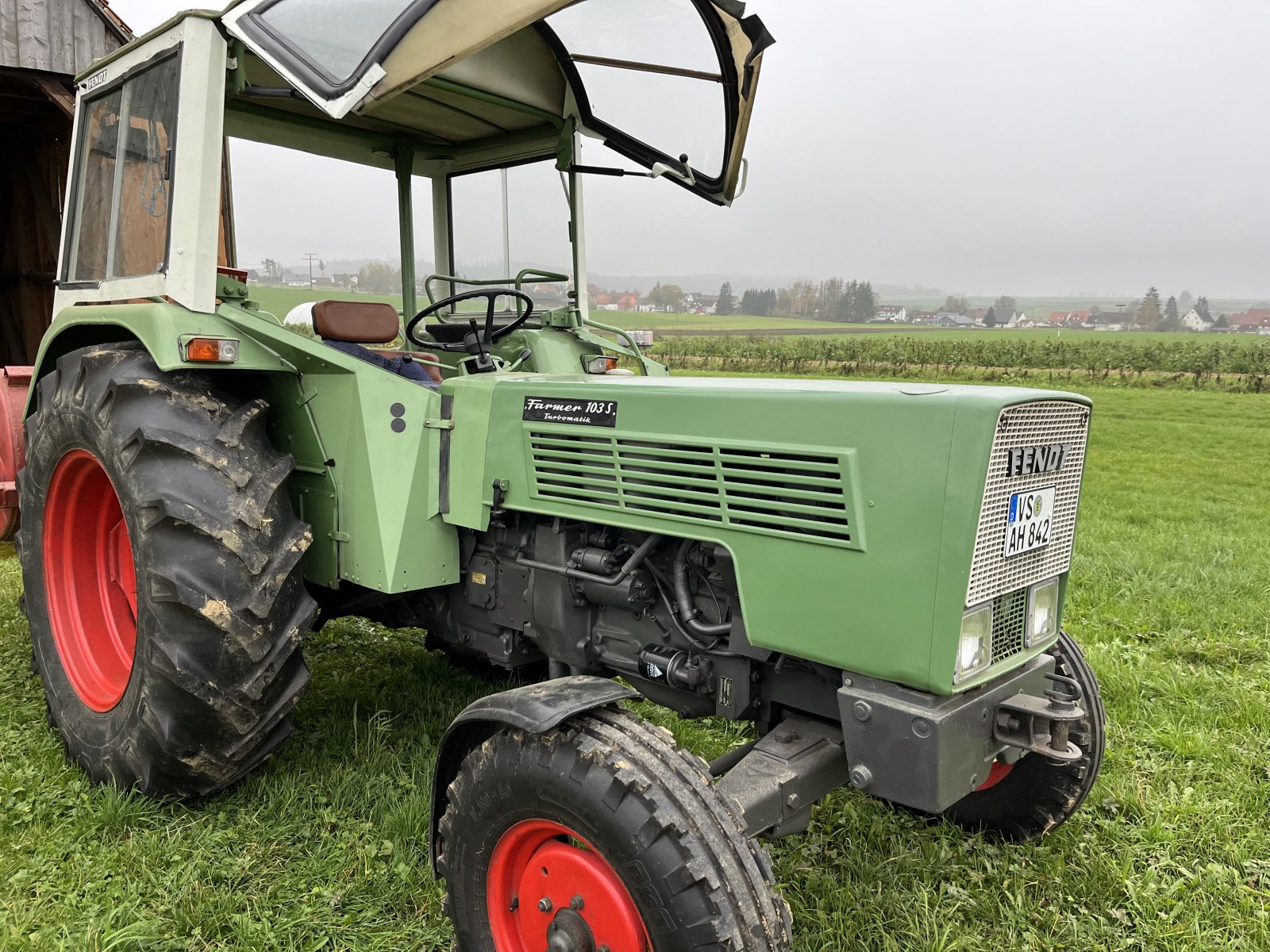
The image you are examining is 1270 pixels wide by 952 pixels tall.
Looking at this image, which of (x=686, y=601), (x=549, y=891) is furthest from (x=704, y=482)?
(x=549, y=891)

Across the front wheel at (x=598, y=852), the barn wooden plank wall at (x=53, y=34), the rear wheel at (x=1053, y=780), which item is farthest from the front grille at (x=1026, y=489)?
the barn wooden plank wall at (x=53, y=34)

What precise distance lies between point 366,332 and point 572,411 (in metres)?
A: 0.98

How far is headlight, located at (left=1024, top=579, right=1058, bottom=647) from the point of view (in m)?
2.04

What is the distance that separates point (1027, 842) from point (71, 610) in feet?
10.9

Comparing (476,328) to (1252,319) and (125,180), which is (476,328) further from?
(1252,319)

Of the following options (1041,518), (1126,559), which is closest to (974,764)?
(1041,518)

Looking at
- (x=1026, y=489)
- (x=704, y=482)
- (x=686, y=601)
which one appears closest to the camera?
(x=1026, y=489)

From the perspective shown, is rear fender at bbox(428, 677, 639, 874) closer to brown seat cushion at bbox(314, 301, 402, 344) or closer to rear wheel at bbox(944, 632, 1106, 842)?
rear wheel at bbox(944, 632, 1106, 842)

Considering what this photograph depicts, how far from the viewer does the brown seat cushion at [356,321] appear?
288 centimetres

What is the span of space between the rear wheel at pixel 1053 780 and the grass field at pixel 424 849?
0.10m

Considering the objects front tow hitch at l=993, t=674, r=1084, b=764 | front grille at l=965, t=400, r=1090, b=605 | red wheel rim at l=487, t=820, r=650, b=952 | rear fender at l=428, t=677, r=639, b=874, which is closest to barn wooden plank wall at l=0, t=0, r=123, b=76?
rear fender at l=428, t=677, r=639, b=874

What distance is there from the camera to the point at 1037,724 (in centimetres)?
191

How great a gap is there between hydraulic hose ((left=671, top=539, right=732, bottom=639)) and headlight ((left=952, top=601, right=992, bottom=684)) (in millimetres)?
593

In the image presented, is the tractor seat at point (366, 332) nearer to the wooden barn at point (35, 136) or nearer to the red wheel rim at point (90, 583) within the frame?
the red wheel rim at point (90, 583)
